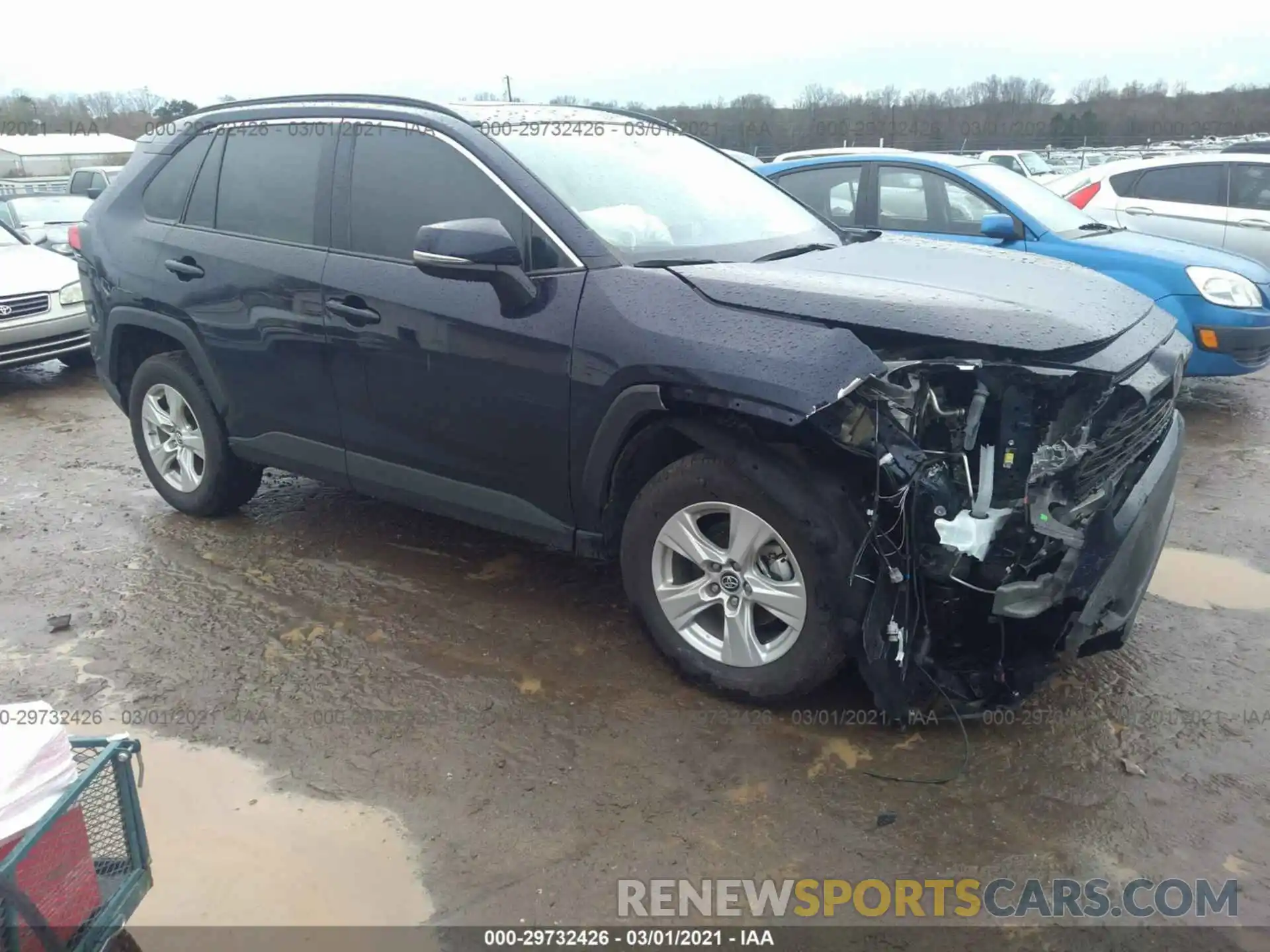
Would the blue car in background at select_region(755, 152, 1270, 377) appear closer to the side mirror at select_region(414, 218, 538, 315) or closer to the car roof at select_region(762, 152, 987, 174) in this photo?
the car roof at select_region(762, 152, 987, 174)

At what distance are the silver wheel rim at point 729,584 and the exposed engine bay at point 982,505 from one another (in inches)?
10.7

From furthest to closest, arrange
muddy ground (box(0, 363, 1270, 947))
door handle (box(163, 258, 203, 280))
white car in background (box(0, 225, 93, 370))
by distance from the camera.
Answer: white car in background (box(0, 225, 93, 370)) → door handle (box(163, 258, 203, 280)) → muddy ground (box(0, 363, 1270, 947))

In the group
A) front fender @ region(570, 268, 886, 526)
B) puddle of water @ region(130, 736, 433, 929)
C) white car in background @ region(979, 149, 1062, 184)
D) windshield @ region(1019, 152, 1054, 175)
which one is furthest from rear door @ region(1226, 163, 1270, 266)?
windshield @ region(1019, 152, 1054, 175)

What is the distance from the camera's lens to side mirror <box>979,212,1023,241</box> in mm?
6145

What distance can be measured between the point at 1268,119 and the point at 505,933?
146 feet

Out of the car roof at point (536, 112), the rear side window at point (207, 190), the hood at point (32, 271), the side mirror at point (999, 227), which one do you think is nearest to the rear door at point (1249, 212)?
the side mirror at point (999, 227)

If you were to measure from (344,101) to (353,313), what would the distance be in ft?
3.23

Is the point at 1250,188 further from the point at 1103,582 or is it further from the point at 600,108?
the point at 1103,582

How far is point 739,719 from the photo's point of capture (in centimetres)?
321

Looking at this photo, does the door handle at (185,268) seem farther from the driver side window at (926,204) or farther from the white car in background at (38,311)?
the driver side window at (926,204)

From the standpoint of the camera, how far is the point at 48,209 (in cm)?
1385

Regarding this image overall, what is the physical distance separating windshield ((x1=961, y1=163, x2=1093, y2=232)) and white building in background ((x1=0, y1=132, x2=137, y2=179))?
34544 millimetres

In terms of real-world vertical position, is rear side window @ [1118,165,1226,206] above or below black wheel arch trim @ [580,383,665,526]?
above

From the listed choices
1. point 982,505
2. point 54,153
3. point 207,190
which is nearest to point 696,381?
point 982,505
